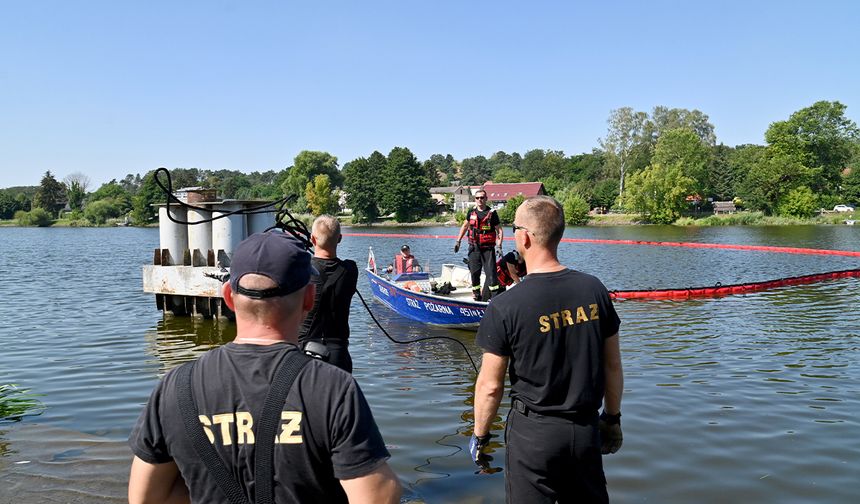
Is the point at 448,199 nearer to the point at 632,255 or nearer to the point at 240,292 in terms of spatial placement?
the point at 632,255

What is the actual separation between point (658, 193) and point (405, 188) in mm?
36415

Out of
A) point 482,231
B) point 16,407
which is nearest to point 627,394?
point 482,231

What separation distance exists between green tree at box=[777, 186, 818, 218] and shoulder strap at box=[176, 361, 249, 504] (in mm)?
84533

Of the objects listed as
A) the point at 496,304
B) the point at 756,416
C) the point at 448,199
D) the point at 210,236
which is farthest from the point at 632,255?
the point at 448,199

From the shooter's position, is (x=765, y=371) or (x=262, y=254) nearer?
(x=262, y=254)

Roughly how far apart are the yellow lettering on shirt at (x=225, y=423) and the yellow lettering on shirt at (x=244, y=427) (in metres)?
0.03

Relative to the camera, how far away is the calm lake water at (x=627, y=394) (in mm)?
6066

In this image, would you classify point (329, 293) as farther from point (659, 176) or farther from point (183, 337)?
point (659, 176)

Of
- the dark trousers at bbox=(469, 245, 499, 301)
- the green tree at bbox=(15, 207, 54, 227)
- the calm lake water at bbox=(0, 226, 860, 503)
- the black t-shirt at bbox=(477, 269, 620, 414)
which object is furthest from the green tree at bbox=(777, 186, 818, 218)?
the green tree at bbox=(15, 207, 54, 227)

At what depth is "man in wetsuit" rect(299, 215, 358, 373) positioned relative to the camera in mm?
5266

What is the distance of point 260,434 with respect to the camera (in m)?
2.02

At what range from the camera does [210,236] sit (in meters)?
15.3

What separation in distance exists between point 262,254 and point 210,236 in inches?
546

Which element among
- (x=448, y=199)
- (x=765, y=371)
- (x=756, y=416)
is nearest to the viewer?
(x=756, y=416)
